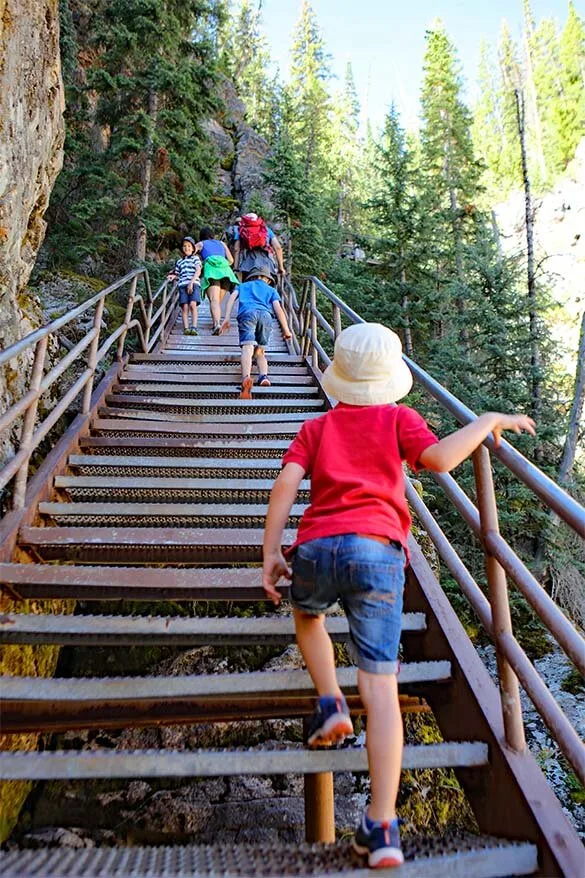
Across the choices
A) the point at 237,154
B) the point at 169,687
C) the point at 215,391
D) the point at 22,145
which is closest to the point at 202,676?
the point at 169,687

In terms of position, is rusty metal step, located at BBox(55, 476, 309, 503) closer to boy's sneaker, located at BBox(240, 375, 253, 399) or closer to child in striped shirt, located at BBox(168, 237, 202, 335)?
boy's sneaker, located at BBox(240, 375, 253, 399)

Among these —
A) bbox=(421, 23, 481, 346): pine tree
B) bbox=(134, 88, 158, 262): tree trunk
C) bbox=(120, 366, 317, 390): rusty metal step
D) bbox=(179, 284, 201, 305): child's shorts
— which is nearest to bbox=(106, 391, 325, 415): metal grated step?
bbox=(120, 366, 317, 390): rusty metal step

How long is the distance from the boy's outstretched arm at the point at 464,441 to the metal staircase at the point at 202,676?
31cm

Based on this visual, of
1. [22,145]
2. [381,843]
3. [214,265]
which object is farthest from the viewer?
[214,265]

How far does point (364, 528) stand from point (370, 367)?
53cm

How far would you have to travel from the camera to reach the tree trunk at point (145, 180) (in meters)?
13.5

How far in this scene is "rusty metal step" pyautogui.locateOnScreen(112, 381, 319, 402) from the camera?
6.00 meters

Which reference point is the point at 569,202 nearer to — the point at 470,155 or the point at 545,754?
the point at 470,155

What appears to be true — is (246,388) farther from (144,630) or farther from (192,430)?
(144,630)

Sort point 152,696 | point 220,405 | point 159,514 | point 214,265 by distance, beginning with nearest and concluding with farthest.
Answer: point 152,696 < point 159,514 < point 220,405 < point 214,265

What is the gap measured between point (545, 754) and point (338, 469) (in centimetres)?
727

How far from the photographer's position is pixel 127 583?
2.83m

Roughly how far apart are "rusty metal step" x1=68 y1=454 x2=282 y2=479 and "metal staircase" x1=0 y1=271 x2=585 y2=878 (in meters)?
0.01

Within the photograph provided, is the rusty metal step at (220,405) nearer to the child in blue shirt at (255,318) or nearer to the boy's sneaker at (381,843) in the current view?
the child in blue shirt at (255,318)
